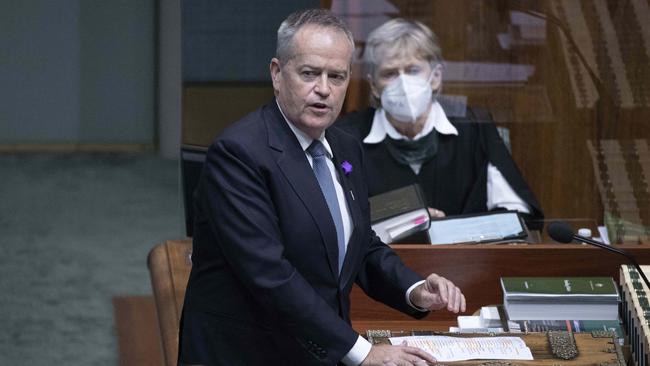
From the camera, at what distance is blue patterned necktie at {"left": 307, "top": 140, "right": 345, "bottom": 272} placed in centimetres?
259

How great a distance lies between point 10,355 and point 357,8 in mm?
1795

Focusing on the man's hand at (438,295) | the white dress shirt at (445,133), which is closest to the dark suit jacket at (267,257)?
the man's hand at (438,295)

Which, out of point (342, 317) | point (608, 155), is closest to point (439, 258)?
point (342, 317)

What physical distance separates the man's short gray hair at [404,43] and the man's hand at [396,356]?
1.94m

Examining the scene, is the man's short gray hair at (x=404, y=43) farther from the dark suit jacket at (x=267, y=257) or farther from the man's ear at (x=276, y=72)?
the man's ear at (x=276, y=72)

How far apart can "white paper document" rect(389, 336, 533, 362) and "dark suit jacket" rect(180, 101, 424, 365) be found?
20cm

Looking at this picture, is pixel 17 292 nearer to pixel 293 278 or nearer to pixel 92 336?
pixel 92 336

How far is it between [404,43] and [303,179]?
72.0 inches

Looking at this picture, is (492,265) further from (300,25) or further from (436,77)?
(300,25)

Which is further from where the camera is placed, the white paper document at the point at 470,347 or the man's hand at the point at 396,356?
the white paper document at the point at 470,347

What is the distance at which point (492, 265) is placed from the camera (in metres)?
3.51

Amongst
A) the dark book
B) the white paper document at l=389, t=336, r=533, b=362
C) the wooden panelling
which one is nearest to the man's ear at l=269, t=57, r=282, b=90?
the white paper document at l=389, t=336, r=533, b=362

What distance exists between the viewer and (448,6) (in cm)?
491

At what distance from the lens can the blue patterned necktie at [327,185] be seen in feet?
8.50
